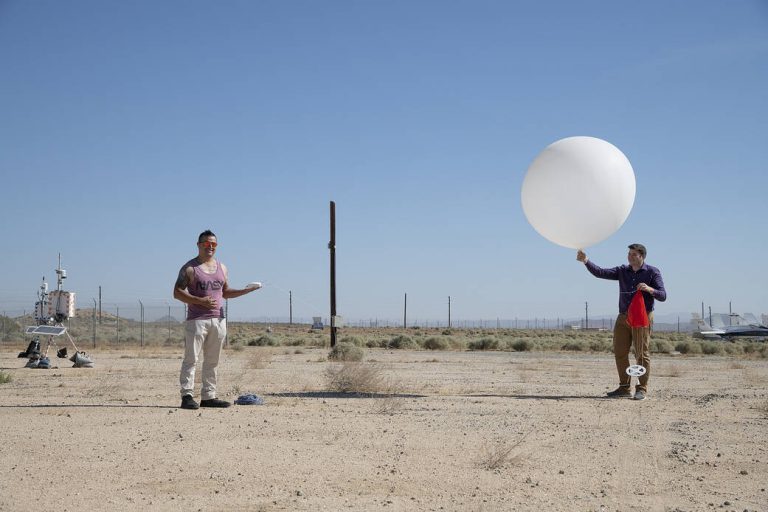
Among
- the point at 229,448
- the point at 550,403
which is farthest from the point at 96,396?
the point at 550,403

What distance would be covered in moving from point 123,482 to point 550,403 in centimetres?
602

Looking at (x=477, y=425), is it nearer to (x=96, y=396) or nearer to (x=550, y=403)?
(x=550, y=403)

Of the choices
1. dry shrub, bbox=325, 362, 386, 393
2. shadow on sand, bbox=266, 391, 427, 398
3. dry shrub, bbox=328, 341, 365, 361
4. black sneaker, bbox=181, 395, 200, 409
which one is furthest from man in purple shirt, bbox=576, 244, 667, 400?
dry shrub, bbox=328, 341, 365, 361

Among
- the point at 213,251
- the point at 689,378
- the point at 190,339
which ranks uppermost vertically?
the point at 213,251

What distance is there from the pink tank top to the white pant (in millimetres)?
70

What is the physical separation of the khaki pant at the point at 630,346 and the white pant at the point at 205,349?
17.2 feet

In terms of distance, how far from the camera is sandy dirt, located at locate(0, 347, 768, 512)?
5.19m

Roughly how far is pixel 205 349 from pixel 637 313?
565 centimetres

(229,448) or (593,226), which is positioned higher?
(593,226)

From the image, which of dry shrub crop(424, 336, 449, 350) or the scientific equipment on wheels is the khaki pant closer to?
the scientific equipment on wheels

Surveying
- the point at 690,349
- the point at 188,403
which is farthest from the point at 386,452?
the point at 690,349

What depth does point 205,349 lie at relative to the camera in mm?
9250

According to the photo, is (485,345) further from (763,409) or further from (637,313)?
(763,409)

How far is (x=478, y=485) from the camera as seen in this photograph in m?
5.49
